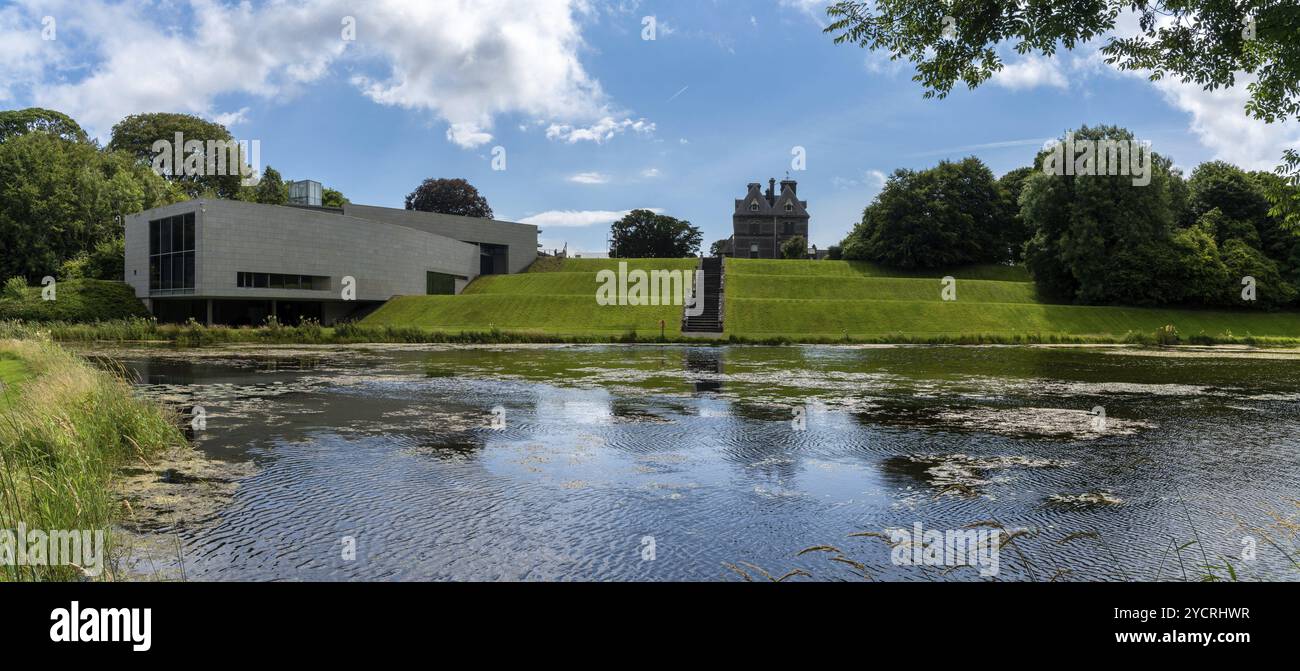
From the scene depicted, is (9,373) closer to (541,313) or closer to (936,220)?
(541,313)

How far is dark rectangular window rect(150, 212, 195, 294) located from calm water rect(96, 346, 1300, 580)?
42082 millimetres

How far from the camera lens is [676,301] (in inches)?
2318

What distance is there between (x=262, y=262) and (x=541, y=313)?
22.4 m

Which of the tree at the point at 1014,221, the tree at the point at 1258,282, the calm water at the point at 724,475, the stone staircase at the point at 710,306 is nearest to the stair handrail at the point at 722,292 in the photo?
the stone staircase at the point at 710,306

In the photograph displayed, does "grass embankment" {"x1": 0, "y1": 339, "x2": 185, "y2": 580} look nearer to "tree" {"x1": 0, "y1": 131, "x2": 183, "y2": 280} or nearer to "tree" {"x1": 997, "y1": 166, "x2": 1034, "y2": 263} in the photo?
"tree" {"x1": 0, "y1": 131, "x2": 183, "y2": 280}

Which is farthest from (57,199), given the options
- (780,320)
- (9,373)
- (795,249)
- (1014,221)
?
(1014,221)

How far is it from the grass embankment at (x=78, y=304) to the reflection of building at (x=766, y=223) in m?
83.7

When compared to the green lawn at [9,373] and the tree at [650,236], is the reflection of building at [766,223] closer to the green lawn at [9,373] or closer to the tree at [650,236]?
the tree at [650,236]

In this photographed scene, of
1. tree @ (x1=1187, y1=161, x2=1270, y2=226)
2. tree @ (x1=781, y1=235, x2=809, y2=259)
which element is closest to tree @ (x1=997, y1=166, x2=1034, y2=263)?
tree @ (x1=1187, y1=161, x2=1270, y2=226)

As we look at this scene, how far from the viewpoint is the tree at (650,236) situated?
4446 inches
